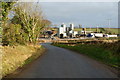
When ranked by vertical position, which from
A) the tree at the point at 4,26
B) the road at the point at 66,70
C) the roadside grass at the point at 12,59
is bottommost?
the road at the point at 66,70

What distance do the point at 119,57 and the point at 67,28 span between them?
446ft

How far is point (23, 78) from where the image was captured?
32.1 ft

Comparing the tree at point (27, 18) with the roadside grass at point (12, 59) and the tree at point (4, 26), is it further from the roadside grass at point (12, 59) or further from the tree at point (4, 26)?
the roadside grass at point (12, 59)

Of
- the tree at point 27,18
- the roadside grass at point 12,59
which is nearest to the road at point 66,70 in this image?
the roadside grass at point 12,59

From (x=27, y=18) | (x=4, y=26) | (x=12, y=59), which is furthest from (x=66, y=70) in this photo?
(x=27, y=18)

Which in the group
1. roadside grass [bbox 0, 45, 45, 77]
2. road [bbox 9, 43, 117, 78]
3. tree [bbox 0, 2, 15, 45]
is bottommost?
road [bbox 9, 43, 117, 78]

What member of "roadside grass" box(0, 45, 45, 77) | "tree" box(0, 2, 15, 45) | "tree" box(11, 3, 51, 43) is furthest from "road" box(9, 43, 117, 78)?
"tree" box(11, 3, 51, 43)

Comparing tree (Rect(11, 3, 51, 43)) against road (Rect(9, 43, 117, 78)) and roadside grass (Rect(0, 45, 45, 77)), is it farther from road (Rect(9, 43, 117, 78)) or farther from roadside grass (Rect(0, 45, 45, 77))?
road (Rect(9, 43, 117, 78))

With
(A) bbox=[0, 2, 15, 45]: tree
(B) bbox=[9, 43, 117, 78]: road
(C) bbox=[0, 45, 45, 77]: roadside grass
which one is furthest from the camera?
(A) bbox=[0, 2, 15, 45]: tree

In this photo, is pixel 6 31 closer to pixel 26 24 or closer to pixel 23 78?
pixel 23 78

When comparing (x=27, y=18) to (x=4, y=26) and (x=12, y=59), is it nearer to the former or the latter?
(x=4, y=26)

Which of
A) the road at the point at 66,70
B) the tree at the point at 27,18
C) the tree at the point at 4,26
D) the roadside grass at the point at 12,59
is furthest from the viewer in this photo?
the tree at the point at 27,18

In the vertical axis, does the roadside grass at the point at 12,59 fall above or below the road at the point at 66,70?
above

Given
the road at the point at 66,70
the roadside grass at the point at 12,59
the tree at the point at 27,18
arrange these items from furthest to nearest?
the tree at the point at 27,18, the roadside grass at the point at 12,59, the road at the point at 66,70
